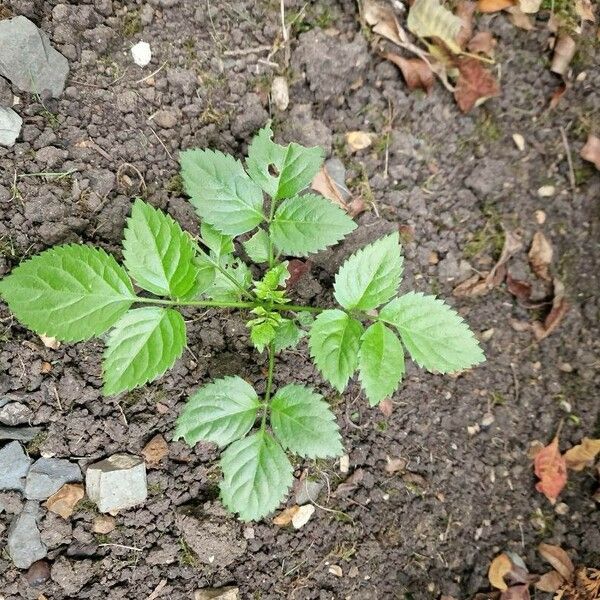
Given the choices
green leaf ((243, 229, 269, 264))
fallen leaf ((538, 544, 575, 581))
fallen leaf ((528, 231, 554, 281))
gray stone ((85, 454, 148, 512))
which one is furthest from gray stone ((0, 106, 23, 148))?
fallen leaf ((538, 544, 575, 581))

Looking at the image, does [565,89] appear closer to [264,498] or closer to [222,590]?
[264,498]

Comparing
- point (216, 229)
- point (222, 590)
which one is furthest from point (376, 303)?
point (222, 590)

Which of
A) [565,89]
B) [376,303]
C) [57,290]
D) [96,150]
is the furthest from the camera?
[565,89]

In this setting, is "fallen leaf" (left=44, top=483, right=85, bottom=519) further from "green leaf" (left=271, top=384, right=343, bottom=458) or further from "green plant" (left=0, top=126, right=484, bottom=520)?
"green leaf" (left=271, top=384, right=343, bottom=458)

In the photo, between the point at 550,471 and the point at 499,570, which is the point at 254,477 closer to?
the point at 499,570

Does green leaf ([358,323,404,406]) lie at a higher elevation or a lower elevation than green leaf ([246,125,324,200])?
lower

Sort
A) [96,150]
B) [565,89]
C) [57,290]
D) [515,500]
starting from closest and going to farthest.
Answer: [57,290]
[96,150]
[515,500]
[565,89]

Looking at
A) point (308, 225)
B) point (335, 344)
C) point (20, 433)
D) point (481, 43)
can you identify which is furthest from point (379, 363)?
point (481, 43)
